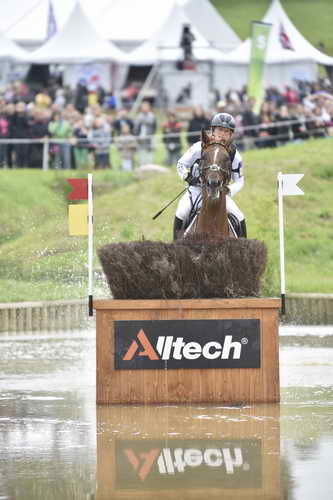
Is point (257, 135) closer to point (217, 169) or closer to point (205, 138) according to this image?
point (205, 138)

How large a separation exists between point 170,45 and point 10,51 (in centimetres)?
482

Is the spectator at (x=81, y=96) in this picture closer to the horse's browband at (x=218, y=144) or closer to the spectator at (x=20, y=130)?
the spectator at (x=20, y=130)

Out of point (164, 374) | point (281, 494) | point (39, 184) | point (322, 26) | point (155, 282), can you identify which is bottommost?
point (281, 494)

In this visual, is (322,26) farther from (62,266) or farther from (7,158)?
(62,266)

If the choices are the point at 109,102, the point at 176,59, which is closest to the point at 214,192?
the point at 109,102

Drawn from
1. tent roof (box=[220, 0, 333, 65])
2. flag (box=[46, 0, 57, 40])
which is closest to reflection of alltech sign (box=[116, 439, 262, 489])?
tent roof (box=[220, 0, 333, 65])

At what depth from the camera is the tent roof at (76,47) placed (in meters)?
35.8

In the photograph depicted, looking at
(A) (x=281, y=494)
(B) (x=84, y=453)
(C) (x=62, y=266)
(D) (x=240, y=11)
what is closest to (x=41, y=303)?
(C) (x=62, y=266)

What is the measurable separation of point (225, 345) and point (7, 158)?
21.2 m

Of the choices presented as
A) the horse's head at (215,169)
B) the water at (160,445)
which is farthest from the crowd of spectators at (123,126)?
the horse's head at (215,169)

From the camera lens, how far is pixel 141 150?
31.2m

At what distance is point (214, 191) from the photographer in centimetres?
1074

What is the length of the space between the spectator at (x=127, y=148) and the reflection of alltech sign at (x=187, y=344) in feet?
68.8

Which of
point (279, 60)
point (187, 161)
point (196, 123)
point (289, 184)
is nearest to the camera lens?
point (289, 184)
